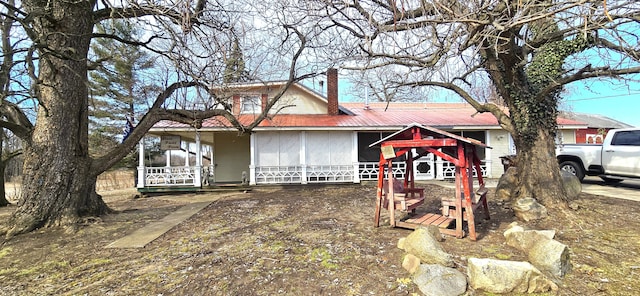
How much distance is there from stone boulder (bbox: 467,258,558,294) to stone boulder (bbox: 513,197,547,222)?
315 cm

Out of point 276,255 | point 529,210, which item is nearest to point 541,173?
point 529,210

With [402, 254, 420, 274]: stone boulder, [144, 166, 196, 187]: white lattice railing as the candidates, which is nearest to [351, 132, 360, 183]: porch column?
[144, 166, 196, 187]: white lattice railing

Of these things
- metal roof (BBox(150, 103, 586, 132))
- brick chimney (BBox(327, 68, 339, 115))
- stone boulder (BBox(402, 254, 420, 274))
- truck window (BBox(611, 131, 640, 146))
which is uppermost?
brick chimney (BBox(327, 68, 339, 115))

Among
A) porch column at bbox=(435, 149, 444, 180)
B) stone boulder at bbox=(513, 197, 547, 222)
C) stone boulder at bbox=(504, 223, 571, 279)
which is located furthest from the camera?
porch column at bbox=(435, 149, 444, 180)

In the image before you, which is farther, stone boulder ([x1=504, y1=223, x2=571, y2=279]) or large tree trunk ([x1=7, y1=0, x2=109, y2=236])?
large tree trunk ([x1=7, y1=0, x2=109, y2=236])

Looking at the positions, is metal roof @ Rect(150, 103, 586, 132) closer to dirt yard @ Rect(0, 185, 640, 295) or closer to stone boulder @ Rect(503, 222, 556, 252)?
dirt yard @ Rect(0, 185, 640, 295)

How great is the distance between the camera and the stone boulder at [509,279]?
3209 millimetres

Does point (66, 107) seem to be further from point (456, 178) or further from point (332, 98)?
point (332, 98)

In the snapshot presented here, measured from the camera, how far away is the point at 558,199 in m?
6.41

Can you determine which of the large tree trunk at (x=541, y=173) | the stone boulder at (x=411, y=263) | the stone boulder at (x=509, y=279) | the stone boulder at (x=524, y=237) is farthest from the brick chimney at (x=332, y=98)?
the stone boulder at (x=509, y=279)

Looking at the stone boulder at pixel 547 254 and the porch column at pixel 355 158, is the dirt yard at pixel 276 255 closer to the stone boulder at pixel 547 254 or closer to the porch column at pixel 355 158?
the stone boulder at pixel 547 254

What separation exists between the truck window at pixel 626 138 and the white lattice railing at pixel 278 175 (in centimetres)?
1118

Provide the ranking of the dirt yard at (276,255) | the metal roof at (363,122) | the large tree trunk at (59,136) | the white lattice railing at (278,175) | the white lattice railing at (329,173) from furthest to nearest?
the white lattice railing at (329,173) < the white lattice railing at (278,175) < the metal roof at (363,122) < the large tree trunk at (59,136) < the dirt yard at (276,255)

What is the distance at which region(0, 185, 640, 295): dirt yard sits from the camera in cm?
344
